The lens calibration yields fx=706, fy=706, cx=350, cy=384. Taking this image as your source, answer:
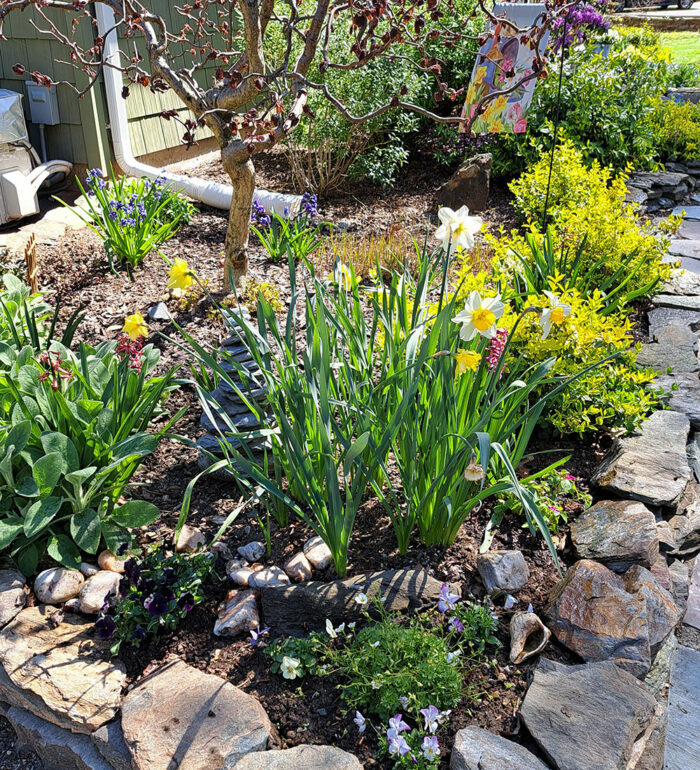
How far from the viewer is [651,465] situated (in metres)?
2.45

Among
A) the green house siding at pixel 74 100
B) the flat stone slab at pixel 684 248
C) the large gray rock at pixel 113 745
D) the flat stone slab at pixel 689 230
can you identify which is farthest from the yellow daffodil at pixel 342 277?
the green house siding at pixel 74 100

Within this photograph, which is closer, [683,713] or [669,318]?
[683,713]

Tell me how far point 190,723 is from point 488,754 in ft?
2.27

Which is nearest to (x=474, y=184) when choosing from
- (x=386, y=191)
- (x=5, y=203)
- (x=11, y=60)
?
(x=386, y=191)

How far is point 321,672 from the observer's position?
5.70ft

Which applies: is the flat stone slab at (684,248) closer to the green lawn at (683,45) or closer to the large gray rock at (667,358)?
the large gray rock at (667,358)

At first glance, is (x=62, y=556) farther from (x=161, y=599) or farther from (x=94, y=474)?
(x=161, y=599)

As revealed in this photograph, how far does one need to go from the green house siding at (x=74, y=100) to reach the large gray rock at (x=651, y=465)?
14.4 feet

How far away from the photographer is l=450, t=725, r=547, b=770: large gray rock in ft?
4.97

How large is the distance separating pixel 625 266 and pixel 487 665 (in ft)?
7.18

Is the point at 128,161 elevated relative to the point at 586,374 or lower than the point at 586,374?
elevated

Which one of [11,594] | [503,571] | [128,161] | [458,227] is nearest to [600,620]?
[503,571]

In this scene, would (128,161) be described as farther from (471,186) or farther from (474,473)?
(474,473)

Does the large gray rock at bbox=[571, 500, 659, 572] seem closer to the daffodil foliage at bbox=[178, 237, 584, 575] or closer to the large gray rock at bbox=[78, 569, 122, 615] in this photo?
the daffodil foliage at bbox=[178, 237, 584, 575]
